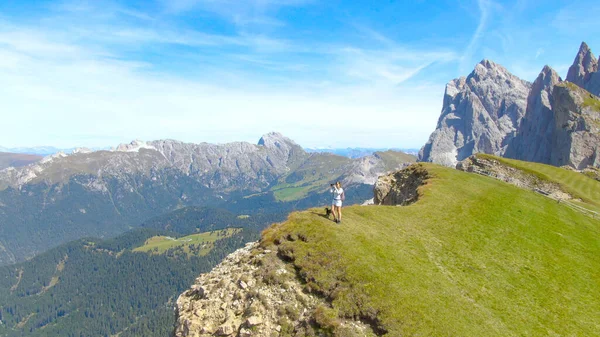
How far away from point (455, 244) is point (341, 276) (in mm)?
12950

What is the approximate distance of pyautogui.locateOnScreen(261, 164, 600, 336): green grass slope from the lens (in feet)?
64.1

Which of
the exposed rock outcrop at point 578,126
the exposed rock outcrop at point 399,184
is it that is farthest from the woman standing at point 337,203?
the exposed rock outcrop at point 578,126

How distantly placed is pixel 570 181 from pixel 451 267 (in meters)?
52.7

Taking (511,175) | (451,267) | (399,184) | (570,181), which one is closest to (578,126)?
(570,181)

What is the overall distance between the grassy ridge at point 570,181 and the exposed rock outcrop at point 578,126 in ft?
381

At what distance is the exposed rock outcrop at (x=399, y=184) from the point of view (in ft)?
163

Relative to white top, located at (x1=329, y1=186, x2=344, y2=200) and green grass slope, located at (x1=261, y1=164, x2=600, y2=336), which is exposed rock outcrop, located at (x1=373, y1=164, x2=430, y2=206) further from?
white top, located at (x1=329, y1=186, x2=344, y2=200)

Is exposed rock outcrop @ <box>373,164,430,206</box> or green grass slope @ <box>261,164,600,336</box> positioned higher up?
exposed rock outcrop @ <box>373,164,430,206</box>

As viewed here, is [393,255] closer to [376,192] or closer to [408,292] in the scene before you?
[408,292]

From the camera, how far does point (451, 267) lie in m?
25.1

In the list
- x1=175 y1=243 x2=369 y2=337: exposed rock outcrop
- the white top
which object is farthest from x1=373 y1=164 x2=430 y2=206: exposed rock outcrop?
x1=175 y1=243 x2=369 y2=337: exposed rock outcrop

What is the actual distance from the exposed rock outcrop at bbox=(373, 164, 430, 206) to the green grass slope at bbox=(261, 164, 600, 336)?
1261 cm

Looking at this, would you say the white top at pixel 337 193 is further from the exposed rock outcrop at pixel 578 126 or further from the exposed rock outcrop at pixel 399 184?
the exposed rock outcrop at pixel 578 126

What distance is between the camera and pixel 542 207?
4047cm
